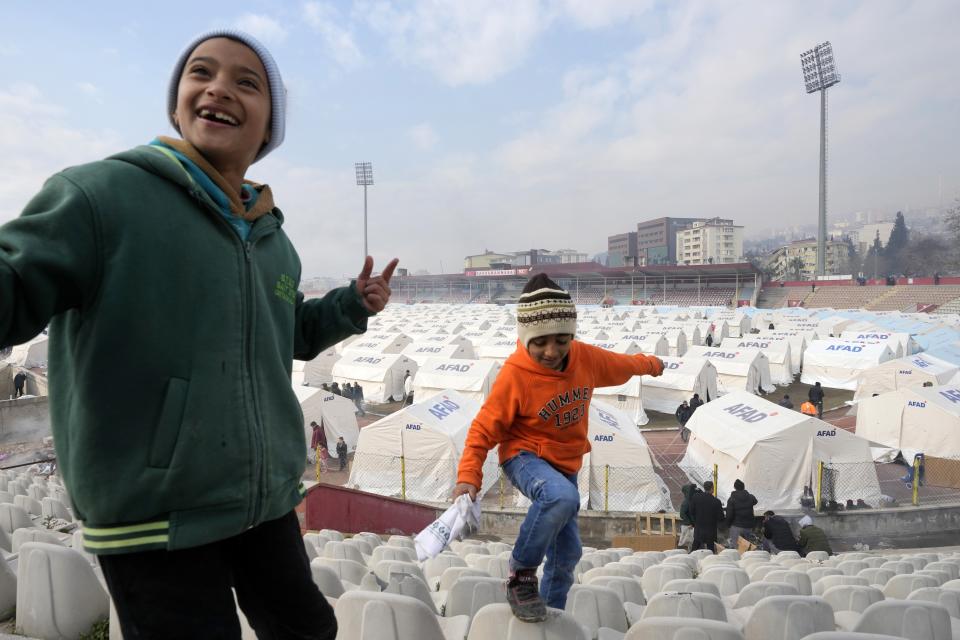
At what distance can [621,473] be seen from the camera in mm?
10695

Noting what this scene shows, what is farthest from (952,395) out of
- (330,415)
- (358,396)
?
(358,396)

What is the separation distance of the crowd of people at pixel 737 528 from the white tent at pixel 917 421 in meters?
6.08

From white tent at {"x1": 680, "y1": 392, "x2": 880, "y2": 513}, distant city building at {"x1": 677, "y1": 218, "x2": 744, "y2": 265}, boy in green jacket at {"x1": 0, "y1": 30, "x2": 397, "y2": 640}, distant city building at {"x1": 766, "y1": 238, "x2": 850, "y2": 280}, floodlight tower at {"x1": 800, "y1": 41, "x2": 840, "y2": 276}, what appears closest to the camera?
boy in green jacket at {"x1": 0, "y1": 30, "x2": 397, "y2": 640}

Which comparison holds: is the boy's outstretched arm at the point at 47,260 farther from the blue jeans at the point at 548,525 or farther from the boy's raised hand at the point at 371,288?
the blue jeans at the point at 548,525

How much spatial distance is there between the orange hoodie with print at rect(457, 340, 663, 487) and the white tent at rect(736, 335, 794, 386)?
23.6 metres

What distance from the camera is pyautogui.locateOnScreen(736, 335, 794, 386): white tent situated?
23516mm

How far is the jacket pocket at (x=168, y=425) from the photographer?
1155 mm

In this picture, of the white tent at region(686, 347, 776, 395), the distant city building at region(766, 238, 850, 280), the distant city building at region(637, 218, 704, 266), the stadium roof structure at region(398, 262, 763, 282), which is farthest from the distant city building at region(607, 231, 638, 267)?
the white tent at region(686, 347, 776, 395)

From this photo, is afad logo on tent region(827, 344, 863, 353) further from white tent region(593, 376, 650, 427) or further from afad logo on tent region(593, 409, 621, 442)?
afad logo on tent region(593, 409, 621, 442)

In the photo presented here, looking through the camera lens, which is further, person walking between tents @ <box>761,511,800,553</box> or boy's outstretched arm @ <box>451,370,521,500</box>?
person walking between tents @ <box>761,511,800,553</box>

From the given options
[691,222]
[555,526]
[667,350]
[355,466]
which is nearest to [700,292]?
[667,350]

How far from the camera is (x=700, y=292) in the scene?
224 feet

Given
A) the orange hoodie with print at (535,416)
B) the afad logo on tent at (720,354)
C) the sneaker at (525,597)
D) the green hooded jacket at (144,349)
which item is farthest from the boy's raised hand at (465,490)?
the afad logo on tent at (720,354)

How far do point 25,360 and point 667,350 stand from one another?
3094cm
